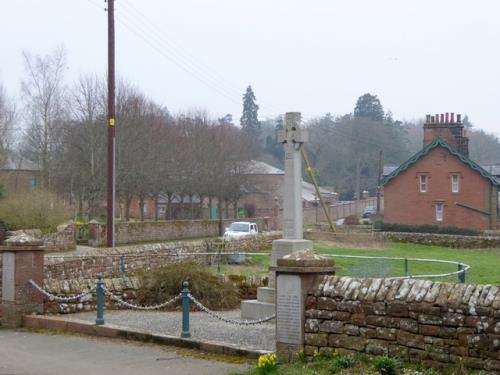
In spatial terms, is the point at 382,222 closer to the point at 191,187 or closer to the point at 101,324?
the point at 191,187

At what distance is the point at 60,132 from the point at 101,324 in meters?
44.6

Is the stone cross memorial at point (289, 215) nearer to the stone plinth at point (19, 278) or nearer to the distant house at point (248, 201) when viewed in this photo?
the stone plinth at point (19, 278)

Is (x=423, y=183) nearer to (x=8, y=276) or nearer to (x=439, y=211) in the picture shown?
(x=439, y=211)

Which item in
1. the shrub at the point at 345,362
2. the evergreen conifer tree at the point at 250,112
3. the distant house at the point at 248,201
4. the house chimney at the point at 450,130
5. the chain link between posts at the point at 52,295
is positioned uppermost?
the evergreen conifer tree at the point at 250,112

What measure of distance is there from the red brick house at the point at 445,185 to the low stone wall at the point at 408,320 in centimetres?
4979

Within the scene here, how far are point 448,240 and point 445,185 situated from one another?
41.4ft

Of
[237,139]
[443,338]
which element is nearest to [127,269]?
[443,338]

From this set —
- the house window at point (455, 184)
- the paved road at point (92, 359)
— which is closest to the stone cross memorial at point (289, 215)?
the paved road at point (92, 359)

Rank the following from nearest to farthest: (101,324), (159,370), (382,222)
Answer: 1. (159,370)
2. (101,324)
3. (382,222)

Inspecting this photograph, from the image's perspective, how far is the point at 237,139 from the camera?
7519 cm

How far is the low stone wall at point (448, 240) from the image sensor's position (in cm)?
4566

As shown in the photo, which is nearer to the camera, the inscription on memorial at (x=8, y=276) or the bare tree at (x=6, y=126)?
the inscription on memorial at (x=8, y=276)

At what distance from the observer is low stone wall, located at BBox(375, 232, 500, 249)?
1797 inches

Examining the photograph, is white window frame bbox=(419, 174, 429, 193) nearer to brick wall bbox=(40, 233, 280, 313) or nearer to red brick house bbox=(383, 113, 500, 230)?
red brick house bbox=(383, 113, 500, 230)
